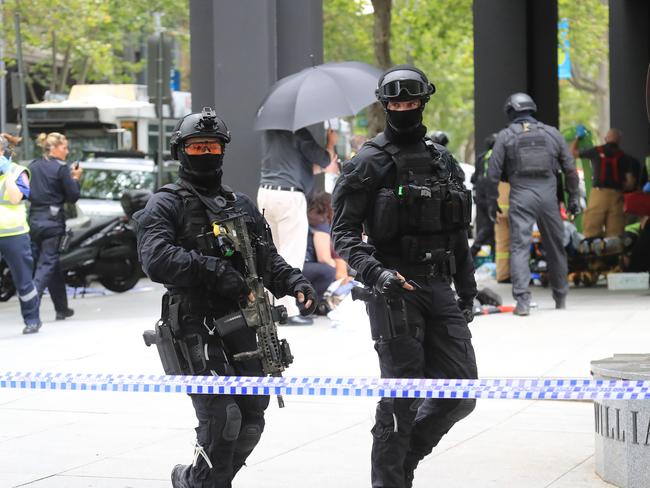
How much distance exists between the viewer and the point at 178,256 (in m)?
5.14

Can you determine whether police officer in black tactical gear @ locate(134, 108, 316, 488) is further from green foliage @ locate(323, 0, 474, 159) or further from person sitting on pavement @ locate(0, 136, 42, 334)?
green foliage @ locate(323, 0, 474, 159)

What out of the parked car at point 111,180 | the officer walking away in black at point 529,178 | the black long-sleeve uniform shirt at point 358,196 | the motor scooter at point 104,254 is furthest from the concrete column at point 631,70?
the black long-sleeve uniform shirt at point 358,196

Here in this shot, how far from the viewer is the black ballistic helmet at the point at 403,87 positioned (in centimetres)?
555

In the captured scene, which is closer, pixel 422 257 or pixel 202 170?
pixel 202 170

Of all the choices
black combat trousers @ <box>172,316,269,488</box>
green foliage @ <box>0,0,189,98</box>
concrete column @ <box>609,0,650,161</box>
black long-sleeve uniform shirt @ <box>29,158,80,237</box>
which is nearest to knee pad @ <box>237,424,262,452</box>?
black combat trousers @ <box>172,316,269,488</box>

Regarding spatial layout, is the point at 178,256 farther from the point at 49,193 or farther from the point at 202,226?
the point at 49,193

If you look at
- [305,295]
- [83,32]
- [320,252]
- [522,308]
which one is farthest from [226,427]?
[83,32]

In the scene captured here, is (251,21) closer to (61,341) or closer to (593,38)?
(61,341)

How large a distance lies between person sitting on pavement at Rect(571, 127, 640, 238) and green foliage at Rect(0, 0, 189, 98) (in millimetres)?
13771

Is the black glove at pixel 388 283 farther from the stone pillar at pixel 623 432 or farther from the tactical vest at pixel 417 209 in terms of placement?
the stone pillar at pixel 623 432

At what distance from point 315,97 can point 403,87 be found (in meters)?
5.99

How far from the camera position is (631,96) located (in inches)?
963

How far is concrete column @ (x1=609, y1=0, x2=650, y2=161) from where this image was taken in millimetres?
24234

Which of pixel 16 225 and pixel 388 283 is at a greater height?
pixel 16 225
